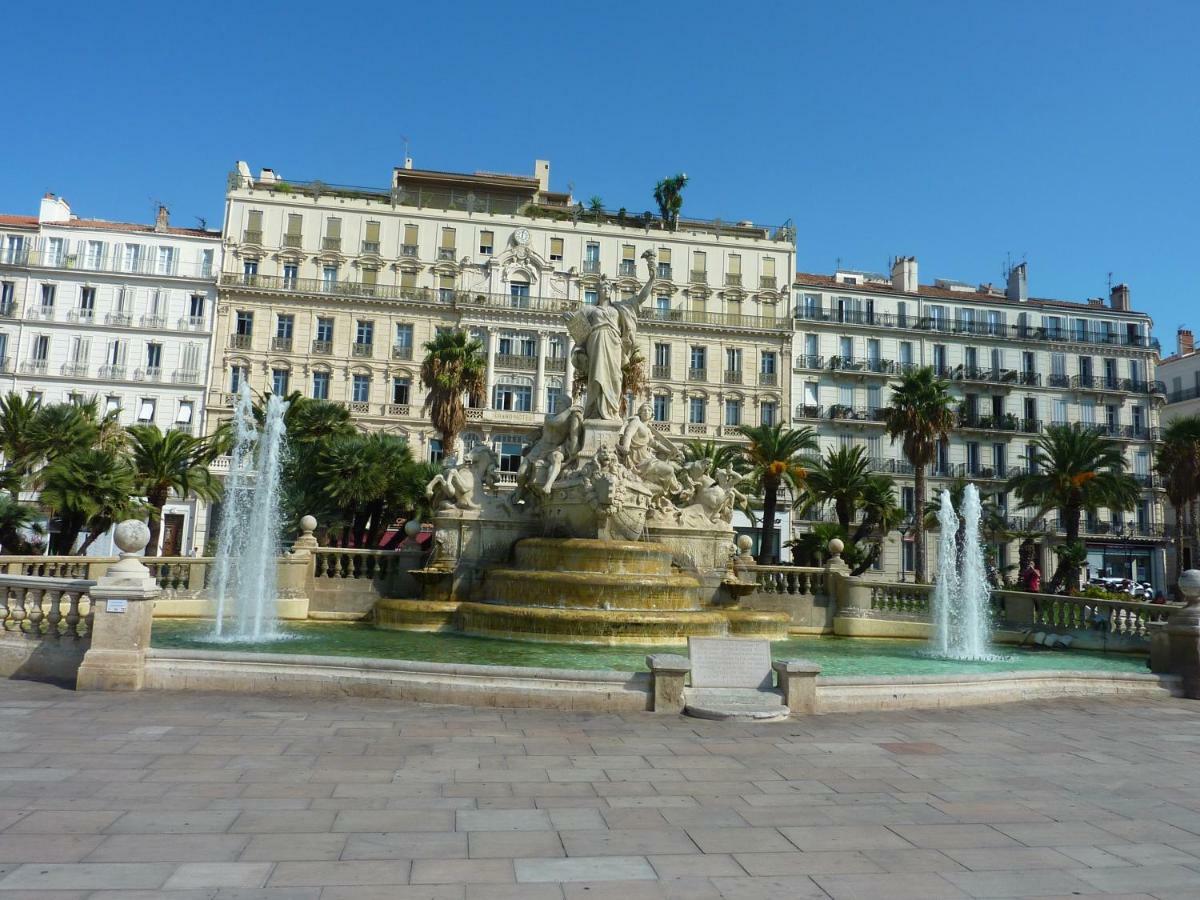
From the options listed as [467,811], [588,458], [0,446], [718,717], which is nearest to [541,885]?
[467,811]

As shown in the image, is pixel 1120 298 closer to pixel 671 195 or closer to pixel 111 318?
pixel 671 195

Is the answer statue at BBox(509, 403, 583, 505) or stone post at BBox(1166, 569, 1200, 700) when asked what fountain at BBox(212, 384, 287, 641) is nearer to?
statue at BBox(509, 403, 583, 505)

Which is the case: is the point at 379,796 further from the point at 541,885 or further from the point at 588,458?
the point at 588,458

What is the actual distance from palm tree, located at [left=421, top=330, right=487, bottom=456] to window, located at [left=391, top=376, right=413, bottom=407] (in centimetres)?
1472

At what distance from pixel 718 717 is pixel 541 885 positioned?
16.0 feet

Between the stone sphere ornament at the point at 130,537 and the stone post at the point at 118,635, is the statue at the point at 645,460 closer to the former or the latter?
the stone sphere ornament at the point at 130,537

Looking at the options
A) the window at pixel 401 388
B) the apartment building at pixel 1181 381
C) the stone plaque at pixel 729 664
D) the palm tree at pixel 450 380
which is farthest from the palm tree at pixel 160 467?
the apartment building at pixel 1181 381

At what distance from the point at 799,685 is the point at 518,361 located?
45.1 meters

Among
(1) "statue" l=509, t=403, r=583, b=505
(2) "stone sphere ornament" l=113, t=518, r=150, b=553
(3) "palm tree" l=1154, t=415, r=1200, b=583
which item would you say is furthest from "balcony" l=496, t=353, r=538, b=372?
(2) "stone sphere ornament" l=113, t=518, r=150, b=553

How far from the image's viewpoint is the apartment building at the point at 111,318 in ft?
163

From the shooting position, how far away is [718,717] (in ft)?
30.1

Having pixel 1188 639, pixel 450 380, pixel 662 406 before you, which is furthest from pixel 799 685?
pixel 662 406

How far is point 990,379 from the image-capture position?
58.2m

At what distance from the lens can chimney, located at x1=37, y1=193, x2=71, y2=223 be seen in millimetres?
51906
